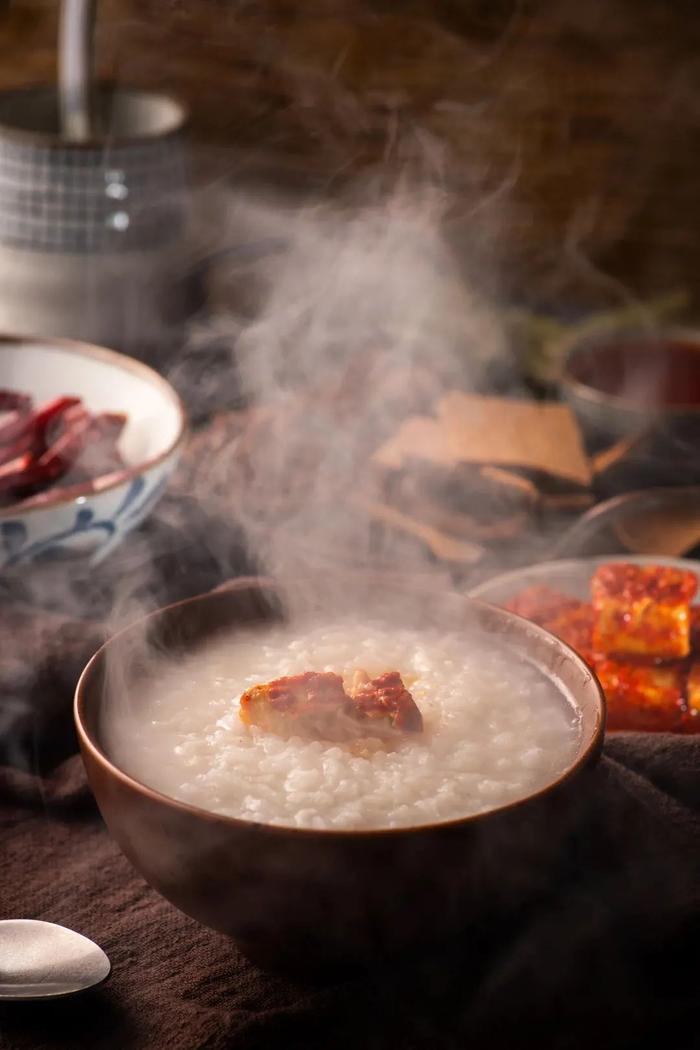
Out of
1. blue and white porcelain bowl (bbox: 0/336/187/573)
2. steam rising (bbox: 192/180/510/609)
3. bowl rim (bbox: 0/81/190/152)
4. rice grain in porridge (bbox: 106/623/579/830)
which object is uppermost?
bowl rim (bbox: 0/81/190/152)

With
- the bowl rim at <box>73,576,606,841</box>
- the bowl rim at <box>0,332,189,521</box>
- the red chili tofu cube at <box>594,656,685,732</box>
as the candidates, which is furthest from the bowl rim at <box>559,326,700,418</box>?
the bowl rim at <box>73,576,606,841</box>

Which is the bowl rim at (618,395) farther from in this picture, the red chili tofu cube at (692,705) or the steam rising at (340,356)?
the red chili tofu cube at (692,705)

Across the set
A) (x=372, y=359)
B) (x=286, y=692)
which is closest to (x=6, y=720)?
(x=286, y=692)

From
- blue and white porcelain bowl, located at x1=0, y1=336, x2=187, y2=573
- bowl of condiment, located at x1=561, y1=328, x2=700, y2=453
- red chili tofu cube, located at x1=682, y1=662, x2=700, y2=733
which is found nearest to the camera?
red chili tofu cube, located at x1=682, y1=662, x2=700, y2=733

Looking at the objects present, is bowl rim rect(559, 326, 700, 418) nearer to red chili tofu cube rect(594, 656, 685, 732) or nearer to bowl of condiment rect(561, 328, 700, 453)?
bowl of condiment rect(561, 328, 700, 453)

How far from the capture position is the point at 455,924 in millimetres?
1503

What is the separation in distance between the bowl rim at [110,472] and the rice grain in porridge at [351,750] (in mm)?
571

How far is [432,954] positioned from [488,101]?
3.66 metres

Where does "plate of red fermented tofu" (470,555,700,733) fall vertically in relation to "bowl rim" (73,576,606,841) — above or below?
below

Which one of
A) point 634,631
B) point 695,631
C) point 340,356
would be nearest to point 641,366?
point 340,356

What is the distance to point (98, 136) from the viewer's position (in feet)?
12.0

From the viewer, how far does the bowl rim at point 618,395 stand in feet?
9.98

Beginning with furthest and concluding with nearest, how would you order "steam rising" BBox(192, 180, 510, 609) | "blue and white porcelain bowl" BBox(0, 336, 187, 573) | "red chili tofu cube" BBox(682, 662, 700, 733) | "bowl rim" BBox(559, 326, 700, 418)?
"bowl rim" BBox(559, 326, 700, 418)
"steam rising" BBox(192, 180, 510, 609)
"blue and white porcelain bowl" BBox(0, 336, 187, 573)
"red chili tofu cube" BBox(682, 662, 700, 733)

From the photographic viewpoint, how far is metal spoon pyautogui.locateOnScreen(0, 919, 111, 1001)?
1575 millimetres
